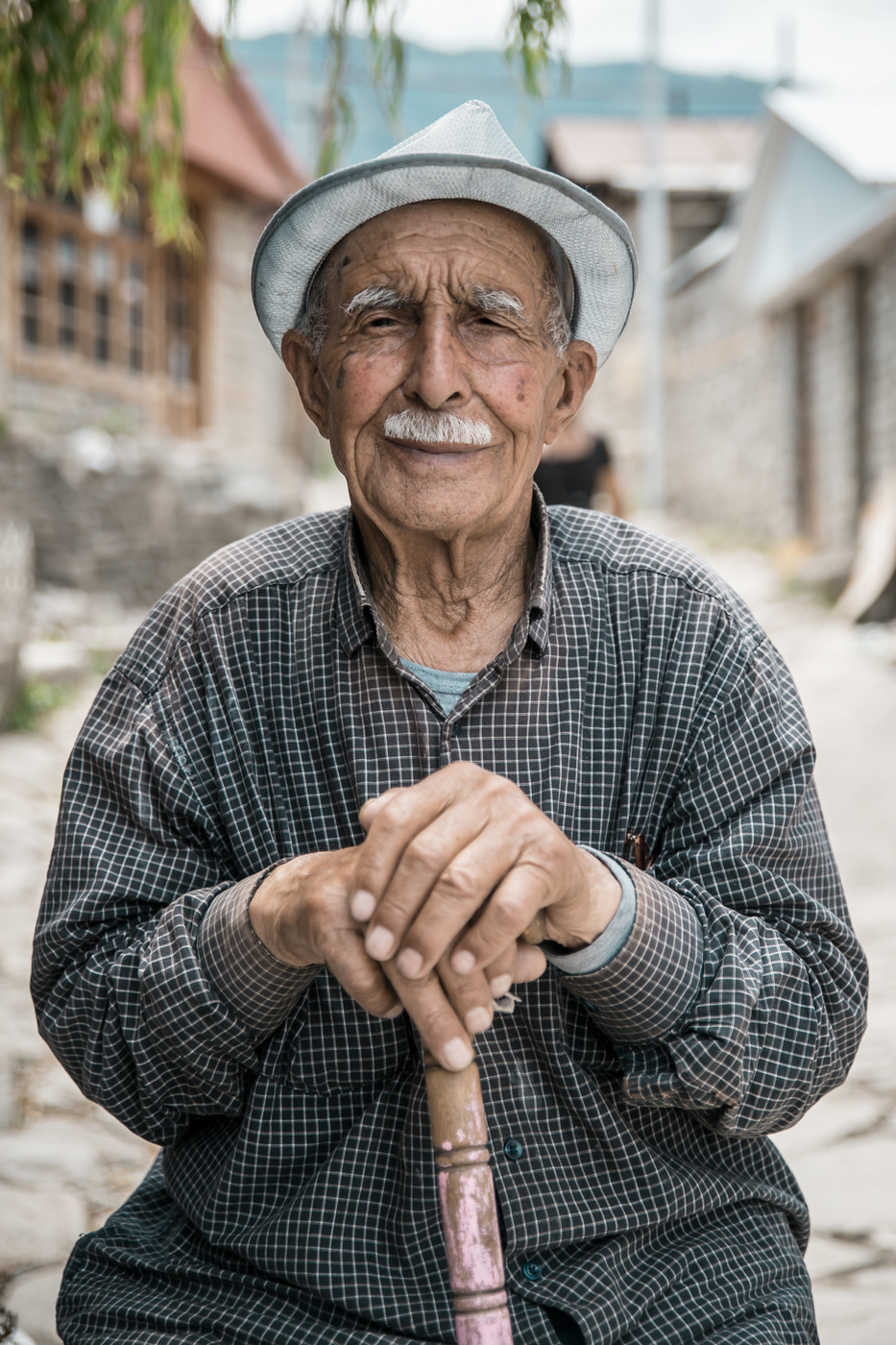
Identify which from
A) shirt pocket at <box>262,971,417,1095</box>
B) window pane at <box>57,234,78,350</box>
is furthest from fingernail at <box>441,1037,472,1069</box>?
window pane at <box>57,234,78,350</box>

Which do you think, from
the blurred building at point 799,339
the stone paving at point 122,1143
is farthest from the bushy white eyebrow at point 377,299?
the blurred building at point 799,339

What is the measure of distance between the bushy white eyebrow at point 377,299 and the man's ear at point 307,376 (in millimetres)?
186

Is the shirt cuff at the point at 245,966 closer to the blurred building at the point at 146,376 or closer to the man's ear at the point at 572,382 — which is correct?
the man's ear at the point at 572,382

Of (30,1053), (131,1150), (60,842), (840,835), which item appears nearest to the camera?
(60,842)

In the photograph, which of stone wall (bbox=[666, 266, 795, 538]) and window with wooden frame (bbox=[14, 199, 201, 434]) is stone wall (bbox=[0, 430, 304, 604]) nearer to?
window with wooden frame (bbox=[14, 199, 201, 434])

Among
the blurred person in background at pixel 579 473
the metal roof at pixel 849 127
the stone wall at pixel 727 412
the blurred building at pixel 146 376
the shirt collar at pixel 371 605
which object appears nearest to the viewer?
the shirt collar at pixel 371 605

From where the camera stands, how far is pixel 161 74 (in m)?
2.91

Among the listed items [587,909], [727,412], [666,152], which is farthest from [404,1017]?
[666,152]

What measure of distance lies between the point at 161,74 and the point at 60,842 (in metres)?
2.06

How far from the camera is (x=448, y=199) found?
5.45 feet

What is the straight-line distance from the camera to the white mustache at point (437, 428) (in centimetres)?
162

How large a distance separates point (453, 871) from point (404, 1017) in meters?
0.47

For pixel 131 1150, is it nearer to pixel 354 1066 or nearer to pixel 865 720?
pixel 354 1066

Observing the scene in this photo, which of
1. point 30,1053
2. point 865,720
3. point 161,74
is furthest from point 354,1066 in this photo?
point 865,720
